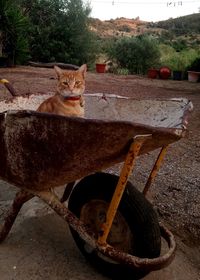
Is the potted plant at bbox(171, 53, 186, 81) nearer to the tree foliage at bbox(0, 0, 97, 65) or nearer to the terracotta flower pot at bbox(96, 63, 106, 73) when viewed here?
the terracotta flower pot at bbox(96, 63, 106, 73)

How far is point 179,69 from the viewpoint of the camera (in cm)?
1480

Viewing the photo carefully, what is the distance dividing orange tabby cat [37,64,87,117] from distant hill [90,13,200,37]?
115ft

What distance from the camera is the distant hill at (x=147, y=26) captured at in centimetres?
3800

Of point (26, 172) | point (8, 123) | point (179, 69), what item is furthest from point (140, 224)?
point (179, 69)

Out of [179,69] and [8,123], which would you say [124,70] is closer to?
[179,69]

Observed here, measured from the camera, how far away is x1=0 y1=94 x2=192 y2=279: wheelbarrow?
177 cm

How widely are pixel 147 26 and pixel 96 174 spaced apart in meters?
45.6

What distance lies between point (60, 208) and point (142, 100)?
97 centimetres

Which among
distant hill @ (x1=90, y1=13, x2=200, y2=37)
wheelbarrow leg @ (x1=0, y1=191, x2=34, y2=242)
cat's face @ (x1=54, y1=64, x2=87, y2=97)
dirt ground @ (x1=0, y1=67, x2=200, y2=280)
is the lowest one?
dirt ground @ (x1=0, y1=67, x2=200, y2=280)

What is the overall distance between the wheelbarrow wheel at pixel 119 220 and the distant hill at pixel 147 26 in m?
35.6

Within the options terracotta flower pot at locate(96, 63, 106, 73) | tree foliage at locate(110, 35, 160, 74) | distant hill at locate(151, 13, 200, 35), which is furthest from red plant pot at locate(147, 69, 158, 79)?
distant hill at locate(151, 13, 200, 35)

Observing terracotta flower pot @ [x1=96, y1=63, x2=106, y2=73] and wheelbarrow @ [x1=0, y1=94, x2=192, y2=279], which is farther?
terracotta flower pot @ [x1=96, y1=63, x2=106, y2=73]

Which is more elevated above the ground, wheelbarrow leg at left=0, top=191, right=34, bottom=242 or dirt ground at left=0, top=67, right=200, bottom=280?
wheelbarrow leg at left=0, top=191, right=34, bottom=242

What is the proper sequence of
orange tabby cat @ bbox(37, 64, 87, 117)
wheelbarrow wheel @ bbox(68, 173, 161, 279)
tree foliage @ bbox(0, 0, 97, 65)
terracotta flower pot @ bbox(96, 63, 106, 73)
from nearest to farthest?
wheelbarrow wheel @ bbox(68, 173, 161, 279)
orange tabby cat @ bbox(37, 64, 87, 117)
terracotta flower pot @ bbox(96, 63, 106, 73)
tree foliage @ bbox(0, 0, 97, 65)
